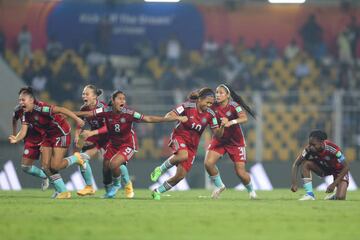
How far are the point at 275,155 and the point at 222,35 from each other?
634cm

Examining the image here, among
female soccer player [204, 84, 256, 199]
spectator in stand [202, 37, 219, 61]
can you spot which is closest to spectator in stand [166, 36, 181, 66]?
spectator in stand [202, 37, 219, 61]

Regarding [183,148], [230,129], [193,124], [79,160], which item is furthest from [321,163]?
[79,160]

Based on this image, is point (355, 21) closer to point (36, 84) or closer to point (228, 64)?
point (228, 64)

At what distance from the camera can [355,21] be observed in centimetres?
3097

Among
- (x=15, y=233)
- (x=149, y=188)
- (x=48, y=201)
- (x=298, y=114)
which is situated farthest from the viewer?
(x=298, y=114)

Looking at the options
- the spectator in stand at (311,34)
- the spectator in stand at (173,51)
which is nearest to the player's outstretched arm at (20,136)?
the spectator in stand at (173,51)

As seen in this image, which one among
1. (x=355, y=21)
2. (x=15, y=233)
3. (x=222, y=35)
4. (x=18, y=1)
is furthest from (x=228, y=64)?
(x=15, y=233)

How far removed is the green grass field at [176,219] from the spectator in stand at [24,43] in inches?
594

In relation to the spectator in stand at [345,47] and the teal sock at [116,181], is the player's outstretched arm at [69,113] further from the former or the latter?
the spectator in stand at [345,47]

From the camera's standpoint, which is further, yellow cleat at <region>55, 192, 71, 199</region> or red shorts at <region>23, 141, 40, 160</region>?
red shorts at <region>23, 141, 40, 160</region>

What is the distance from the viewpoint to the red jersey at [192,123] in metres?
16.9

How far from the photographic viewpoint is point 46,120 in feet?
53.9

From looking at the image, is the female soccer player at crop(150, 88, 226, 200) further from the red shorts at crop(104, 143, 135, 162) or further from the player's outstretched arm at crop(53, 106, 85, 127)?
the player's outstretched arm at crop(53, 106, 85, 127)

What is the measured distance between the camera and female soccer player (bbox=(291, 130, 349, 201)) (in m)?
16.6
